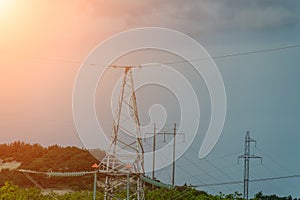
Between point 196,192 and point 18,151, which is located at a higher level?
point 18,151

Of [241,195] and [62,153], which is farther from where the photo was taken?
[62,153]

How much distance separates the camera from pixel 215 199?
120 feet

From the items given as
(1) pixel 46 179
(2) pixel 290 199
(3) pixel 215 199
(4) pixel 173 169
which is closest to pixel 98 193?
(4) pixel 173 169

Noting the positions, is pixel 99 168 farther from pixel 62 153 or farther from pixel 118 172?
pixel 62 153

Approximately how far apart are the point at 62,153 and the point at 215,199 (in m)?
20.5

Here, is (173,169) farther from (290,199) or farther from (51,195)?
(290,199)

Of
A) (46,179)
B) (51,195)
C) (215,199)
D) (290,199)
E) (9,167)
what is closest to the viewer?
(215,199)

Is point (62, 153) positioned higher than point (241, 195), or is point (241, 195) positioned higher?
point (62, 153)

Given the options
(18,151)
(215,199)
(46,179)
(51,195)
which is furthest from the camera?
(18,151)

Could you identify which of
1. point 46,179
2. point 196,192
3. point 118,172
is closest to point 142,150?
point 118,172

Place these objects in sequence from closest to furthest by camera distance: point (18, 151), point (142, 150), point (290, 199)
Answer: point (142, 150)
point (290, 199)
point (18, 151)

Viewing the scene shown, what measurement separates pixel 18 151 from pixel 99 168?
34.4m

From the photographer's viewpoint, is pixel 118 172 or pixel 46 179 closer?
pixel 118 172

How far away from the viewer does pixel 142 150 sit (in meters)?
23.5
